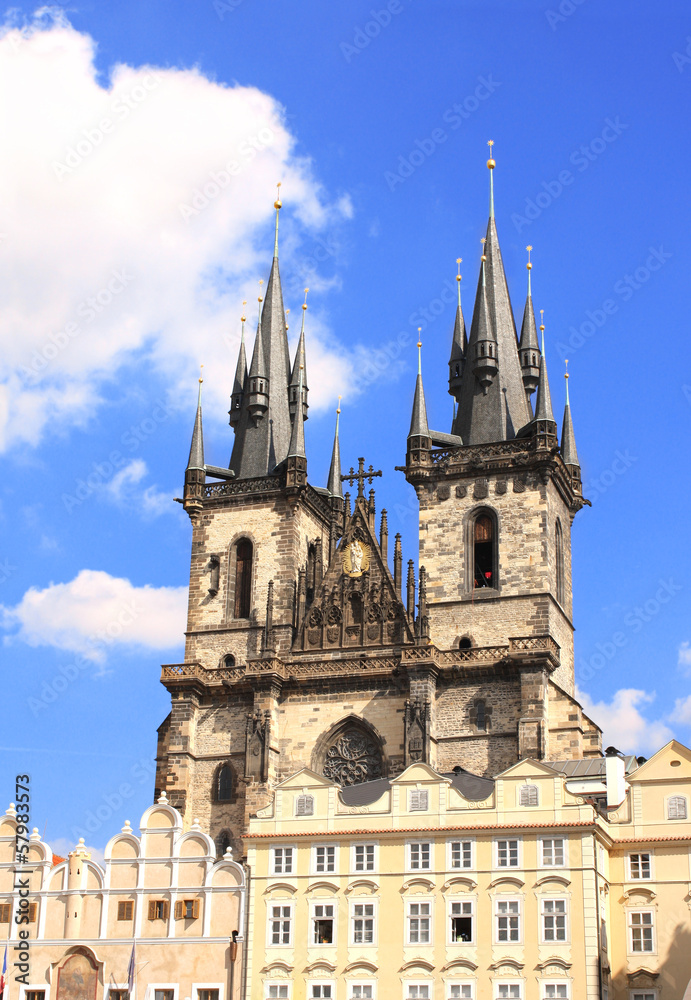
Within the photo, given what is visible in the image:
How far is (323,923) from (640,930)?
8.29 metres

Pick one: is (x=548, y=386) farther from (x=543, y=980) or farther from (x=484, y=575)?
(x=543, y=980)

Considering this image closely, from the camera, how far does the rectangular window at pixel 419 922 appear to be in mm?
39031

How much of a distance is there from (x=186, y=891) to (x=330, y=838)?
4.28 m

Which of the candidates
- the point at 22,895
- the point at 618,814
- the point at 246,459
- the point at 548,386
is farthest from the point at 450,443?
the point at 22,895

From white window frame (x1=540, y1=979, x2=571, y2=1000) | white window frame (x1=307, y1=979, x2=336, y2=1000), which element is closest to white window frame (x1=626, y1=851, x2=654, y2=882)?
white window frame (x1=540, y1=979, x2=571, y2=1000)

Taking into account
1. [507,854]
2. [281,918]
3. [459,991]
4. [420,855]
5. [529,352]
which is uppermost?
[529,352]

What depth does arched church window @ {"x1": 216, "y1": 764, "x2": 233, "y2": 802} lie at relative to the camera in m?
55.5

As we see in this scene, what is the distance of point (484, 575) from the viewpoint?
57.1 meters

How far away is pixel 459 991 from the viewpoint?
38125 mm

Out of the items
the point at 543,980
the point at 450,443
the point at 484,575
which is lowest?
the point at 543,980

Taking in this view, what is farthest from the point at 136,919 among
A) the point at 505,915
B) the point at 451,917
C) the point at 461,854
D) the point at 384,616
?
the point at 384,616

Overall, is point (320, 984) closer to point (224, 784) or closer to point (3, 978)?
point (3, 978)

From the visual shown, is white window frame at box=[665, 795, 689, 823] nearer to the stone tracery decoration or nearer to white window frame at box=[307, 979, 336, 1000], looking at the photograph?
white window frame at box=[307, 979, 336, 1000]

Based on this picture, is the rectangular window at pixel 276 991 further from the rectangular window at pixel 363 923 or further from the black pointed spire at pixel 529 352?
the black pointed spire at pixel 529 352
